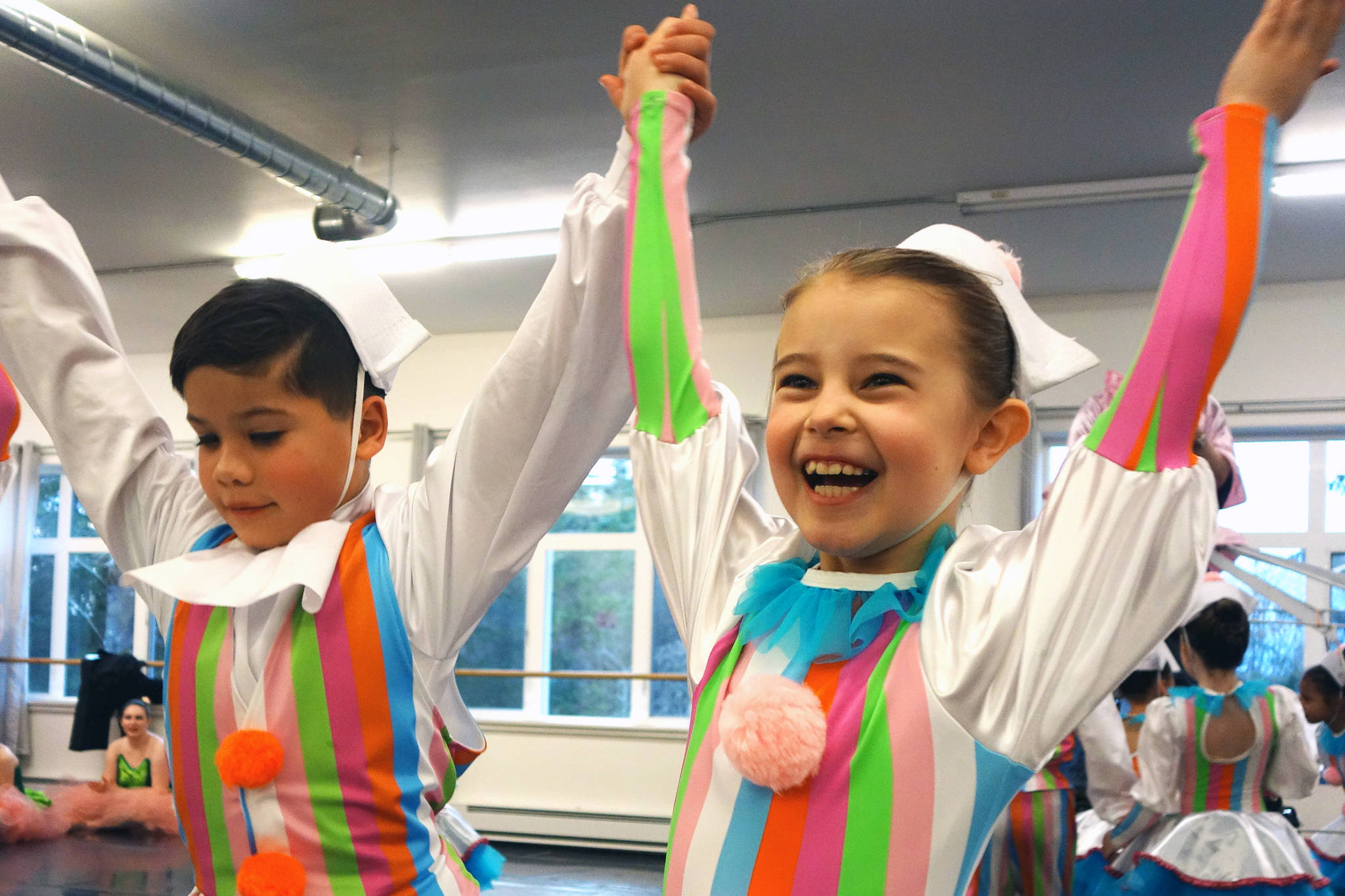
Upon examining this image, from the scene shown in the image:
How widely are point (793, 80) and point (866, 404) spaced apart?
11.8 ft

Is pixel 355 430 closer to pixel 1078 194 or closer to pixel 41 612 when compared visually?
pixel 1078 194

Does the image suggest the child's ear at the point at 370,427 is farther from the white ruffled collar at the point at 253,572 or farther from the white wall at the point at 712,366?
the white wall at the point at 712,366

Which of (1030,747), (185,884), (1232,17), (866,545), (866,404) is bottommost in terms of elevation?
(185,884)

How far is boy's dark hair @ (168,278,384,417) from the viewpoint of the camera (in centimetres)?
140

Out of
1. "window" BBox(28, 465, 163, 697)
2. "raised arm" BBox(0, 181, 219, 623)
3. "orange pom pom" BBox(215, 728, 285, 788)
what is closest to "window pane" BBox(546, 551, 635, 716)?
"window" BBox(28, 465, 163, 697)

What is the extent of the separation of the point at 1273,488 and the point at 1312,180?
95.1 inches

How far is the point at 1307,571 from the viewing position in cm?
360

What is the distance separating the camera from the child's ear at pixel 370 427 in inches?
59.1

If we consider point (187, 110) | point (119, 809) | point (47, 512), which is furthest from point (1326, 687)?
point (47, 512)

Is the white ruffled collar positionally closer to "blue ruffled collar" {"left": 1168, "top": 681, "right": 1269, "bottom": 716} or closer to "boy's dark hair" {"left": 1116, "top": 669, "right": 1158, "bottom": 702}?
"blue ruffled collar" {"left": 1168, "top": 681, "right": 1269, "bottom": 716}

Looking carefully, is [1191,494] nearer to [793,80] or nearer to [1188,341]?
[1188,341]

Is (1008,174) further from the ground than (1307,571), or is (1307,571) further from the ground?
(1008,174)

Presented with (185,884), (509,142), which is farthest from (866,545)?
(185,884)

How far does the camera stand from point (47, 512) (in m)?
9.59
